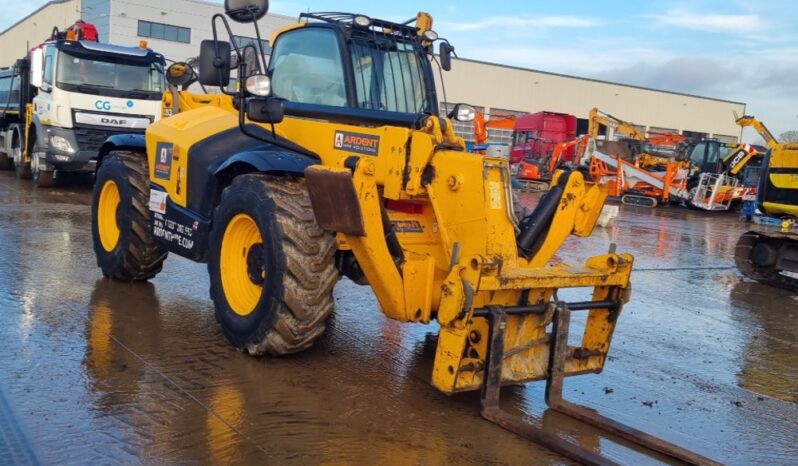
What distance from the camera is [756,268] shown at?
1152cm

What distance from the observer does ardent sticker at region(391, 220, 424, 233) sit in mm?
5387

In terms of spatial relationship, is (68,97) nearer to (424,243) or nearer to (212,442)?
(424,243)

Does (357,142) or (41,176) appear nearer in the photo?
(357,142)

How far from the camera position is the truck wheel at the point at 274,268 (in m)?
5.01

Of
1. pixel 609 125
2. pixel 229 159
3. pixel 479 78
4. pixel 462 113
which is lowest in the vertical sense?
pixel 229 159

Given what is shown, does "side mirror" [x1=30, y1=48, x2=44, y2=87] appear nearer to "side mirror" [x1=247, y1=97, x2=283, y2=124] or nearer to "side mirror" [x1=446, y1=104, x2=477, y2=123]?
"side mirror" [x1=247, y1=97, x2=283, y2=124]

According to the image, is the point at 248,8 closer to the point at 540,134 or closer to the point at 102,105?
the point at 102,105

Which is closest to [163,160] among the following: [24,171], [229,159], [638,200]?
[229,159]

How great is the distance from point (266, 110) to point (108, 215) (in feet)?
9.98

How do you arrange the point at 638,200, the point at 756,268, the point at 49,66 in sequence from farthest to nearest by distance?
the point at 638,200
the point at 49,66
the point at 756,268

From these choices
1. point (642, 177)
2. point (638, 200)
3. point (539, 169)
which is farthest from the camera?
point (539, 169)

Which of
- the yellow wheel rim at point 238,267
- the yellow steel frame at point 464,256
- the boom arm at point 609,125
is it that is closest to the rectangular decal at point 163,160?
the yellow wheel rim at point 238,267

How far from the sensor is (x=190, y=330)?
6.09 m

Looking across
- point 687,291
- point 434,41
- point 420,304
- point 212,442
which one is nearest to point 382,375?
point 420,304
